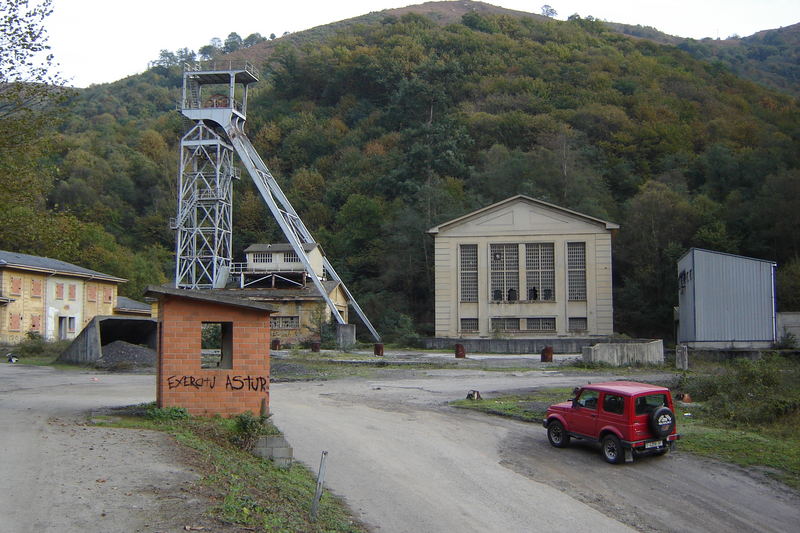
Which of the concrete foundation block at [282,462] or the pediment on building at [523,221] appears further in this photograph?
the pediment on building at [523,221]

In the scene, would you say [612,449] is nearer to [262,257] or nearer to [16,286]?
[16,286]

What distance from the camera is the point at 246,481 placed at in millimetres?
9797

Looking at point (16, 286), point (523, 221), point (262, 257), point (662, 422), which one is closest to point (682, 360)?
point (662, 422)

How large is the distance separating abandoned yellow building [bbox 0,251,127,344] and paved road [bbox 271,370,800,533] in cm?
3132

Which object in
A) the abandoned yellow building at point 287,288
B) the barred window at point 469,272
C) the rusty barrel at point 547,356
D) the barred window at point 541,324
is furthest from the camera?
the barred window at point 469,272

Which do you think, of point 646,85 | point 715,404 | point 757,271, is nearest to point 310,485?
point 715,404

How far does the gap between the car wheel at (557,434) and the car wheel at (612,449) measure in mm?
1053

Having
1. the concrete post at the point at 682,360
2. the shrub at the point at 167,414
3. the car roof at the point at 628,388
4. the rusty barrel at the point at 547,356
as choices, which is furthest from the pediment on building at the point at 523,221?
the shrub at the point at 167,414

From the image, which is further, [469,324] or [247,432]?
[469,324]

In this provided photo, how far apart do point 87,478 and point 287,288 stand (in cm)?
4237

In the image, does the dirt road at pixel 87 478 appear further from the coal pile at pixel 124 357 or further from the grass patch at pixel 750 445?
the coal pile at pixel 124 357

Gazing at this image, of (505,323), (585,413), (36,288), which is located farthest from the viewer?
(505,323)

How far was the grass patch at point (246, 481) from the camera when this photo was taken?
8234 mm

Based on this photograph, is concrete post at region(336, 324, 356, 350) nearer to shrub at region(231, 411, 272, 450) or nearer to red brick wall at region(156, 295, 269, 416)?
red brick wall at region(156, 295, 269, 416)
